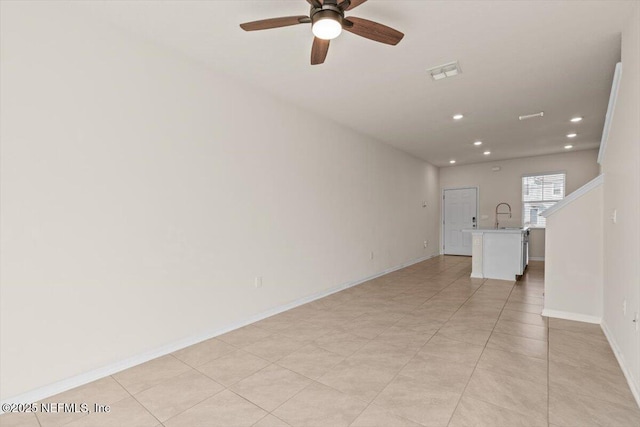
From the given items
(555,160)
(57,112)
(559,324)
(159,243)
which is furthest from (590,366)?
(555,160)

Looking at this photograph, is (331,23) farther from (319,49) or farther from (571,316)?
→ (571,316)

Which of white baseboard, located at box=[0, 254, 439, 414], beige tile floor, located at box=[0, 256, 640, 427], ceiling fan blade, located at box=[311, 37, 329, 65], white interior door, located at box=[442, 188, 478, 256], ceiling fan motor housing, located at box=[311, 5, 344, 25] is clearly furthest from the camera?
white interior door, located at box=[442, 188, 478, 256]

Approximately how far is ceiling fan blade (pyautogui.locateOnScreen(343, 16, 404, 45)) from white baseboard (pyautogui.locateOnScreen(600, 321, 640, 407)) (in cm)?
285

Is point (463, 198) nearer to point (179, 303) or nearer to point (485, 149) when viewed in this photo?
point (485, 149)

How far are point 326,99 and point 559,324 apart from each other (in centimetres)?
381

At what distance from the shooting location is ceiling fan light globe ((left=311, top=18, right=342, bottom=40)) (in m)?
1.94

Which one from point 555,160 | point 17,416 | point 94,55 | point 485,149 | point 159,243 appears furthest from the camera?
point 555,160

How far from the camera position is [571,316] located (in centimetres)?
341

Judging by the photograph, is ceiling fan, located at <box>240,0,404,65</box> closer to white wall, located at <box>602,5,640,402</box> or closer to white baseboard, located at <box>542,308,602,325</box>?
white wall, located at <box>602,5,640,402</box>

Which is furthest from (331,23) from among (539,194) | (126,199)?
(539,194)

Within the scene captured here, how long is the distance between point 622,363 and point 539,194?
6.62 meters

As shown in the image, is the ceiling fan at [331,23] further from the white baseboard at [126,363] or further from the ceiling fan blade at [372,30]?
the white baseboard at [126,363]

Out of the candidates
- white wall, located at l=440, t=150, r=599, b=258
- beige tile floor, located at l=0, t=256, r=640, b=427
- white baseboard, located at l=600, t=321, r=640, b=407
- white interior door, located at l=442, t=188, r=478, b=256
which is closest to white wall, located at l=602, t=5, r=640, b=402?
white baseboard, located at l=600, t=321, r=640, b=407

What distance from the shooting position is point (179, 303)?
2.82 metres
